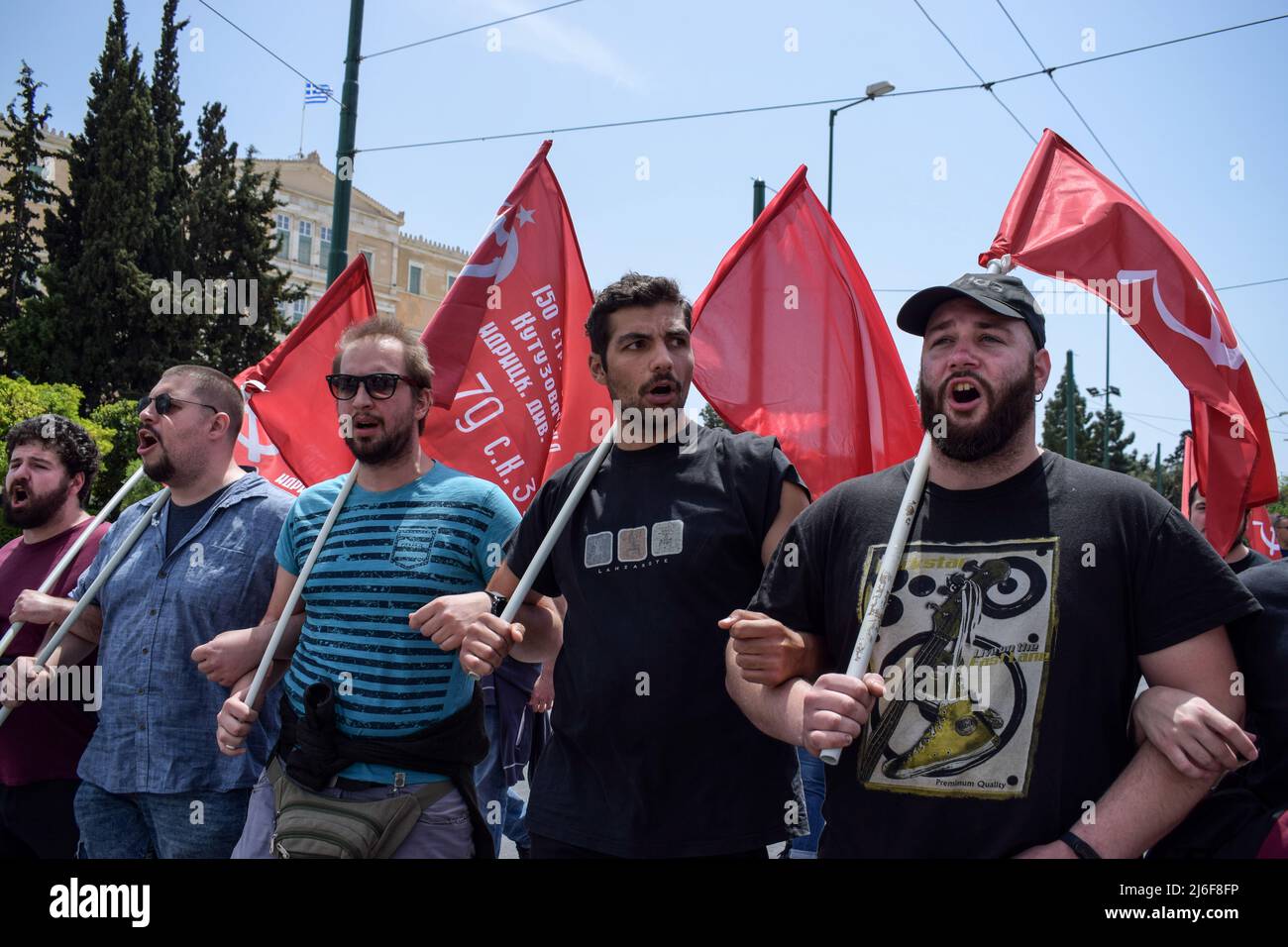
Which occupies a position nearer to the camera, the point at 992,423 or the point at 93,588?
the point at 992,423

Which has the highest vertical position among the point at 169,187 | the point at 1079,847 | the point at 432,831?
the point at 169,187

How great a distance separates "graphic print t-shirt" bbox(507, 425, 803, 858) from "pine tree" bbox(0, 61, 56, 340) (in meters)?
28.6

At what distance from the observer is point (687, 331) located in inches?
127

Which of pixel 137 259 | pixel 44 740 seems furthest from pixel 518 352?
pixel 137 259

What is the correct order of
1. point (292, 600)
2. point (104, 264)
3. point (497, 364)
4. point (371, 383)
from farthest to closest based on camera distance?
point (104, 264)
point (497, 364)
point (371, 383)
point (292, 600)

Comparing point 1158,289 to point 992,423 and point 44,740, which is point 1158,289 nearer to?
point 992,423

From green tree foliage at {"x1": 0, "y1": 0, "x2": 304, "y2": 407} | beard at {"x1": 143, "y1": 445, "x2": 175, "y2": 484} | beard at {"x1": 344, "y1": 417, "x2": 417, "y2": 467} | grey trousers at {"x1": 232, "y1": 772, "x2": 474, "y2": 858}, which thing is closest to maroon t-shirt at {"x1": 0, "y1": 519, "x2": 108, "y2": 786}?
beard at {"x1": 143, "y1": 445, "x2": 175, "y2": 484}

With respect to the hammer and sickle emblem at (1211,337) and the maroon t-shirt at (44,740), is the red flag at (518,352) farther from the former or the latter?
the hammer and sickle emblem at (1211,337)

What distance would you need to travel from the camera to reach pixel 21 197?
28.1 metres

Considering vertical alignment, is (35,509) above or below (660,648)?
above

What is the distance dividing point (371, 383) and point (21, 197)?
29995mm

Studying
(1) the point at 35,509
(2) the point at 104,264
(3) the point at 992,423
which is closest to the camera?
(3) the point at 992,423
